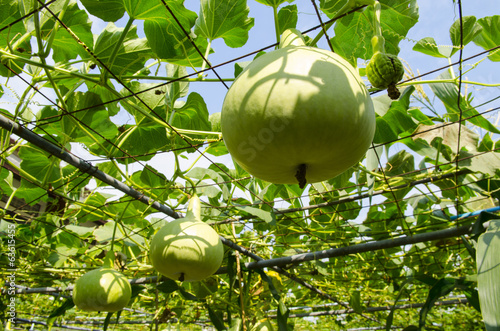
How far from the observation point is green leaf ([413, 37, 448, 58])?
1245mm

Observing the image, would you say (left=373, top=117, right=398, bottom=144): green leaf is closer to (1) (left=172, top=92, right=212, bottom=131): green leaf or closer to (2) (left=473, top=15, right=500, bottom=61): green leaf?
(2) (left=473, top=15, right=500, bottom=61): green leaf

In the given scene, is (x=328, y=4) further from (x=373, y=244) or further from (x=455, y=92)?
(x=373, y=244)

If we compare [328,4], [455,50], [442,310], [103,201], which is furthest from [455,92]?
[442,310]

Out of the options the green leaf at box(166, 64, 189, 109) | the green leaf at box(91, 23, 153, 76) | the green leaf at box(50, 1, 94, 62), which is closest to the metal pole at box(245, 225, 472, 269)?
the green leaf at box(166, 64, 189, 109)

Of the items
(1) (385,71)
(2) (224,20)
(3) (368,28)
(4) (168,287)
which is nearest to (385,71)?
(1) (385,71)

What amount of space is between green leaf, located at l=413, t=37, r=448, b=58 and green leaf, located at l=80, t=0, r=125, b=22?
0.98 metres

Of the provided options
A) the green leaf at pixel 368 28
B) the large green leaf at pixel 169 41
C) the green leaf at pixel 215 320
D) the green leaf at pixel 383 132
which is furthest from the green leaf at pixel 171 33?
the green leaf at pixel 215 320

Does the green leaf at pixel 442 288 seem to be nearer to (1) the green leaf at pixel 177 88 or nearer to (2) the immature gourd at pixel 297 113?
(2) the immature gourd at pixel 297 113

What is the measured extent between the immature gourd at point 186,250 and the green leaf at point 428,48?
1.00 m

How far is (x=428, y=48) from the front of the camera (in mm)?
1274

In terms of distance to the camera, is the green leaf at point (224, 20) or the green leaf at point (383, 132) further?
the green leaf at point (383, 132)

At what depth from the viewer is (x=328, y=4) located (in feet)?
3.28

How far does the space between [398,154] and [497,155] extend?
38 centimetres

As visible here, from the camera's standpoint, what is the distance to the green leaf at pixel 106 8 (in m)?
1.06
